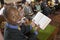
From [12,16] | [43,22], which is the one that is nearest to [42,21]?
[43,22]

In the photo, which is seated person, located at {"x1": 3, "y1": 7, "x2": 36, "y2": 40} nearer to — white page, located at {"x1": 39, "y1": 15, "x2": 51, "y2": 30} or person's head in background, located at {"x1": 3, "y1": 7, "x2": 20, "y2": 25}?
person's head in background, located at {"x1": 3, "y1": 7, "x2": 20, "y2": 25}

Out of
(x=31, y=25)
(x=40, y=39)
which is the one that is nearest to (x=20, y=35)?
(x=31, y=25)

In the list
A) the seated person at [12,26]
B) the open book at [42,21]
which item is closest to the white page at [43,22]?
the open book at [42,21]

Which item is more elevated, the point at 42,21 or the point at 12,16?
the point at 12,16

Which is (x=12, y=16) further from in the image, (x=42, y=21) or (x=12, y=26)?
(x=42, y=21)

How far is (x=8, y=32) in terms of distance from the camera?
151 cm

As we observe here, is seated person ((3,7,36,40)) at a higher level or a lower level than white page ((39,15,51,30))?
higher

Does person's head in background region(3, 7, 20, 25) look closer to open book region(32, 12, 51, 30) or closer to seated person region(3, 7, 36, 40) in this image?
seated person region(3, 7, 36, 40)

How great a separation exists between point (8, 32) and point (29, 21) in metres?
0.54

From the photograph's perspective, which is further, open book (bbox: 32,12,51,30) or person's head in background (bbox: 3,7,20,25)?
open book (bbox: 32,12,51,30)

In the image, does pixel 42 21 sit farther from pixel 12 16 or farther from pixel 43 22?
pixel 12 16

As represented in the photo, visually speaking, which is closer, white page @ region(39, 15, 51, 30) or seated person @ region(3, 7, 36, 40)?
seated person @ region(3, 7, 36, 40)

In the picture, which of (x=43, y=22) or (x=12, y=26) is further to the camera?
(x=43, y=22)

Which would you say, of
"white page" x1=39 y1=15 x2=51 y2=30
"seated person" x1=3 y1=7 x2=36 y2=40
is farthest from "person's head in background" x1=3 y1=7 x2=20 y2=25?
"white page" x1=39 y1=15 x2=51 y2=30
